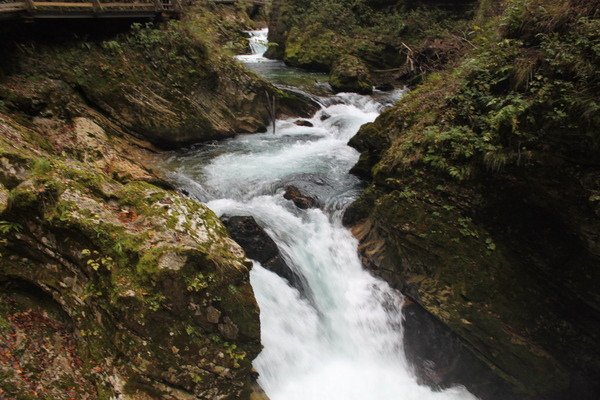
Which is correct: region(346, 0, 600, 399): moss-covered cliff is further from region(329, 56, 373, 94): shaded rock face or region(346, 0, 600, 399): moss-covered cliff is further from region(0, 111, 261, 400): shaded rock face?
region(329, 56, 373, 94): shaded rock face

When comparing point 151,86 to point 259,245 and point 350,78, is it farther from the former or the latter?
point 350,78

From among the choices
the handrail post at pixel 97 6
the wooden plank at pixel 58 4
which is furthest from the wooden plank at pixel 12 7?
the handrail post at pixel 97 6

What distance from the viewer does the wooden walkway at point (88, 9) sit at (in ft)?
23.1

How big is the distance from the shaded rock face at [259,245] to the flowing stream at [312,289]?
152 millimetres

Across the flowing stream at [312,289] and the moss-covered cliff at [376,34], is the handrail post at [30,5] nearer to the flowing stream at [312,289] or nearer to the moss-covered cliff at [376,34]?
the flowing stream at [312,289]

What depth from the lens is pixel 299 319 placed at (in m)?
6.80

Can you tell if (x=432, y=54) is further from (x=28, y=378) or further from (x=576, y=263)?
(x=28, y=378)

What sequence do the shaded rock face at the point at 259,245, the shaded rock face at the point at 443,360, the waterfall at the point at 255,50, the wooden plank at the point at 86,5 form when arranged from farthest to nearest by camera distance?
the waterfall at the point at 255,50, the wooden plank at the point at 86,5, the shaded rock face at the point at 259,245, the shaded rock face at the point at 443,360

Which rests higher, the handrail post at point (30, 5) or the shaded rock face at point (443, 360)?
the handrail post at point (30, 5)

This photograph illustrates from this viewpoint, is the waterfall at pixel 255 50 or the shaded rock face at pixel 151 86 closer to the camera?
the shaded rock face at pixel 151 86

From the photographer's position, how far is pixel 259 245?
7.18 metres

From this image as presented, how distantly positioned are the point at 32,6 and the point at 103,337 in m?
6.66

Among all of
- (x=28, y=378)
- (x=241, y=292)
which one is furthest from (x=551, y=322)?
(x=28, y=378)

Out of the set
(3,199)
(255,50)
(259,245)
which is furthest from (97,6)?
(255,50)
